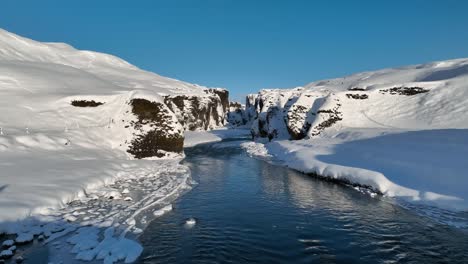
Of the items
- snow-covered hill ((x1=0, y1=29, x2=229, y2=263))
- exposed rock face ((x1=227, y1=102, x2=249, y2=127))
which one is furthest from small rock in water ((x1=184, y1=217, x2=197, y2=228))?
exposed rock face ((x1=227, y1=102, x2=249, y2=127))

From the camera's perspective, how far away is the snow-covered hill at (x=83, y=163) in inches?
442

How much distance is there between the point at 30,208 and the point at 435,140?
2373 centimetres

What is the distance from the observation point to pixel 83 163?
20.5 m

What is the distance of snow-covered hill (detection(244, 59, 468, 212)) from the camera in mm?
17562

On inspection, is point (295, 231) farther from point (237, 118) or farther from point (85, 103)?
point (237, 118)

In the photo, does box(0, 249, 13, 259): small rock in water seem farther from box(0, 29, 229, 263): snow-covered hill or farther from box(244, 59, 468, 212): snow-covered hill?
box(244, 59, 468, 212): snow-covered hill

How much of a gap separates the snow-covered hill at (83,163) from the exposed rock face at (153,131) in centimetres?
9

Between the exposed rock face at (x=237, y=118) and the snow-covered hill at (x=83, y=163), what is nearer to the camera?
the snow-covered hill at (x=83, y=163)

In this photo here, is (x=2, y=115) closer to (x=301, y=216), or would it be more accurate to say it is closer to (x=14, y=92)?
(x=14, y=92)

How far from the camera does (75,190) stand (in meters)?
15.1

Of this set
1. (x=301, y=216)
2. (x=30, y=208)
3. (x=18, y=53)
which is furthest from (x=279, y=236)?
(x=18, y=53)

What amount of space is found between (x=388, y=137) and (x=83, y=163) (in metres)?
22.8

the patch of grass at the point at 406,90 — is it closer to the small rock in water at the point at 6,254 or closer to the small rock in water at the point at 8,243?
the small rock in water at the point at 8,243

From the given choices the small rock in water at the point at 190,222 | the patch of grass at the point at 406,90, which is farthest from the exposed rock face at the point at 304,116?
the small rock in water at the point at 190,222
